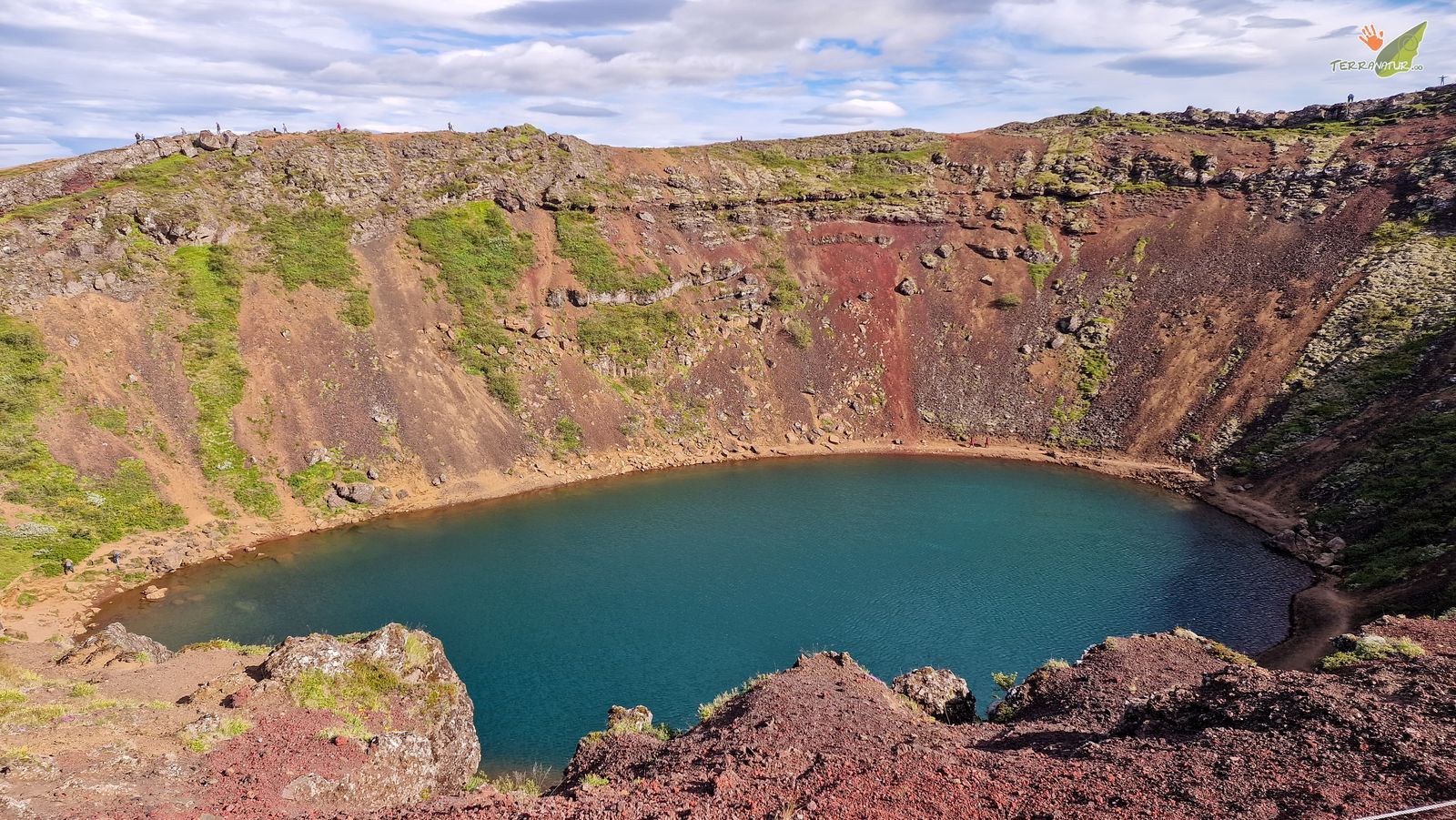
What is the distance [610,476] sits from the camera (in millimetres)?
Result: 62875

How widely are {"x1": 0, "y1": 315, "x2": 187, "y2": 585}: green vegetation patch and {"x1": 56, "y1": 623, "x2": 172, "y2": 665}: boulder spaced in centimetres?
1678

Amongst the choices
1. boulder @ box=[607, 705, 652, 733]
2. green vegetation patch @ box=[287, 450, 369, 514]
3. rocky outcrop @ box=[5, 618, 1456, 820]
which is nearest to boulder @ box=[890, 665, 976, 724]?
rocky outcrop @ box=[5, 618, 1456, 820]

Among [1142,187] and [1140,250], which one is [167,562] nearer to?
[1140,250]

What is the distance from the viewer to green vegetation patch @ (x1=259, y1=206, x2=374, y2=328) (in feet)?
212

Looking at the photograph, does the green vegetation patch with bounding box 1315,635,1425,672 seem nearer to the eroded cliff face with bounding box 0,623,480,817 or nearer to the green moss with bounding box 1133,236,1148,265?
the eroded cliff face with bounding box 0,623,480,817

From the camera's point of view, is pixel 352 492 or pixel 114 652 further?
pixel 352 492

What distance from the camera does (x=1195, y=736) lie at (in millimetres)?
18672

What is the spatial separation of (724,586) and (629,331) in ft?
110

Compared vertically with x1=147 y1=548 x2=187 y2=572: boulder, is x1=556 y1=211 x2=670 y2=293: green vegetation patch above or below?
above

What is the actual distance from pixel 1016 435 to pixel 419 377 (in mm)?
53104

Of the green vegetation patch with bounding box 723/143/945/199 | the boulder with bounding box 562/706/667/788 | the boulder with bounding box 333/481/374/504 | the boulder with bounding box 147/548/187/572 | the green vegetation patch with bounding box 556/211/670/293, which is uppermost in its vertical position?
the green vegetation patch with bounding box 723/143/945/199

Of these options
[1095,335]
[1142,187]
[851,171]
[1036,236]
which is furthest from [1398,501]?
[851,171]

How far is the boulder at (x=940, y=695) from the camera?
2744cm

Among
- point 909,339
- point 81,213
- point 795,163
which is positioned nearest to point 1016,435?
point 909,339
